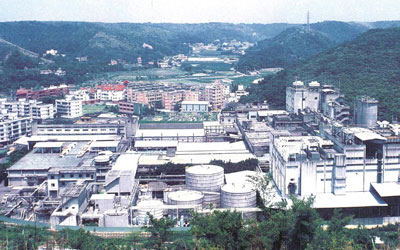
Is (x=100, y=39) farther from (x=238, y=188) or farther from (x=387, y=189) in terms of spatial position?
(x=387, y=189)

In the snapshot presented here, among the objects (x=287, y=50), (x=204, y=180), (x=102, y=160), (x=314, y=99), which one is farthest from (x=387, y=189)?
(x=287, y=50)

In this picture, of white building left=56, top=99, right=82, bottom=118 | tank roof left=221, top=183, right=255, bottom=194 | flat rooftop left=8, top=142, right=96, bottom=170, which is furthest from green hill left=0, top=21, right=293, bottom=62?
tank roof left=221, top=183, right=255, bottom=194

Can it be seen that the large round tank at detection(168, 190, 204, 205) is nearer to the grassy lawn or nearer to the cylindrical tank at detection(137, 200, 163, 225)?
the cylindrical tank at detection(137, 200, 163, 225)

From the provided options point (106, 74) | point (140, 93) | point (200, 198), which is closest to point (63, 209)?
point (200, 198)

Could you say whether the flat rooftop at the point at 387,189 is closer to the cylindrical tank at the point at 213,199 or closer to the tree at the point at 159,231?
the cylindrical tank at the point at 213,199

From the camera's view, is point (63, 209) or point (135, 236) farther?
point (63, 209)

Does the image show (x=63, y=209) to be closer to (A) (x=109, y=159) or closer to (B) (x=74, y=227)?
(B) (x=74, y=227)

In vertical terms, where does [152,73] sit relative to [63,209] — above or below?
above
